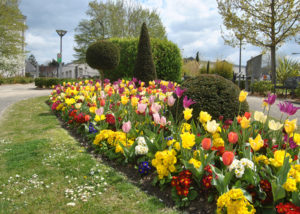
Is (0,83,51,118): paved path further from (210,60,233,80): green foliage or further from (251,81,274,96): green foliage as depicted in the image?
(210,60,233,80): green foliage

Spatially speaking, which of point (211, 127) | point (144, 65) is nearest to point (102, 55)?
point (144, 65)

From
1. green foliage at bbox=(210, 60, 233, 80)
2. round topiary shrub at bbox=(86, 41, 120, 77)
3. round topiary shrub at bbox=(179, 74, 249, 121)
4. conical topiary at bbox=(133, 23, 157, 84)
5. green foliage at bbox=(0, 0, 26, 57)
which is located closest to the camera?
round topiary shrub at bbox=(179, 74, 249, 121)

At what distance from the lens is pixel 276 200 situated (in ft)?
7.30

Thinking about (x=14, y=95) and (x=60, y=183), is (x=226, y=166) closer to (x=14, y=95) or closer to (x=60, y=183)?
(x=60, y=183)

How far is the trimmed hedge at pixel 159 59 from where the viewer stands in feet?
55.4

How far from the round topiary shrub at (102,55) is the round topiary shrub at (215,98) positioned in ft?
36.3

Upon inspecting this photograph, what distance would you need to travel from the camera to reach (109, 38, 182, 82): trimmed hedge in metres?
16.9

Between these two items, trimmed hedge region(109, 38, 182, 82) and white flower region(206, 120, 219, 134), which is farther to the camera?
trimmed hedge region(109, 38, 182, 82)

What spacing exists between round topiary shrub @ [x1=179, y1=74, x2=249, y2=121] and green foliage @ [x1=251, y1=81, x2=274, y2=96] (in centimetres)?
1127

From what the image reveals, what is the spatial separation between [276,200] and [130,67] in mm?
15388

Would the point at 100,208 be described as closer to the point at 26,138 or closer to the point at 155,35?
the point at 26,138

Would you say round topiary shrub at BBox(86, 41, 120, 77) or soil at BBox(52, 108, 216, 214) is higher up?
round topiary shrub at BBox(86, 41, 120, 77)

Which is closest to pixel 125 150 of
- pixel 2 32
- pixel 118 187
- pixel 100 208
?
pixel 118 187

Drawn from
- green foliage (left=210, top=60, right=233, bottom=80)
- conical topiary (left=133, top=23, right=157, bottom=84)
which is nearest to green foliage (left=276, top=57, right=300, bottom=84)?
green foliage (left=210, top=60, right=233, bottom=80)
